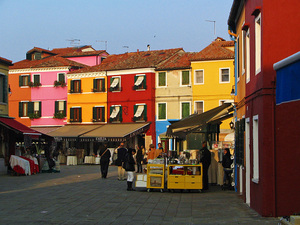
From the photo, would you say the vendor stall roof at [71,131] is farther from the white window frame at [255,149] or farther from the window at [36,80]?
the white window frame at [255,149]

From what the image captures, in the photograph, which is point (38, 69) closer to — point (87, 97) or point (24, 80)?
point (24, 80)

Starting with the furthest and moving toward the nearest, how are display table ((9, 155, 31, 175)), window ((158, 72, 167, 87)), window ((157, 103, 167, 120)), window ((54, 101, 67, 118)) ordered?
window ((54, 101, 67, 118)) → window ((158, 72, 167, 87)) → window ((157, 103, 167, 120)) → display table ((9, 155, 31, 175))

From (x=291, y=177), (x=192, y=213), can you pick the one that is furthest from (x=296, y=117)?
(x=192, y=213)

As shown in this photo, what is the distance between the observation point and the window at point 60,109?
179 ft

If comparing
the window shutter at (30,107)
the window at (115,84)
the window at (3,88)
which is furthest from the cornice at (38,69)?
the window at (3,88)

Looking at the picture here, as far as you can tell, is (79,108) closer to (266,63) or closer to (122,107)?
(122,107)

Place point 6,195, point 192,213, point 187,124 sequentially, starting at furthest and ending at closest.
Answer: point 187,124 < point 6,195 < point 192,213

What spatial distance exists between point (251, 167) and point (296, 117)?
2.65 metres

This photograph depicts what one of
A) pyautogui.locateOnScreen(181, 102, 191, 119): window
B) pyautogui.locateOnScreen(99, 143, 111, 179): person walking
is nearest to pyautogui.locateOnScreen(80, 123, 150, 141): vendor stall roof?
pyautogui.locateOnScreen(181, 102, 191, 119): window

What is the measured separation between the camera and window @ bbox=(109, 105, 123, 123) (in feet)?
168

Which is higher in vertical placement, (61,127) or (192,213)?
(61,127)

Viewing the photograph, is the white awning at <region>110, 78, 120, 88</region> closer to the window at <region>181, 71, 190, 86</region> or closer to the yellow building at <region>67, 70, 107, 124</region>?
the yellow building at <region>67, 70, 107, 124</region>

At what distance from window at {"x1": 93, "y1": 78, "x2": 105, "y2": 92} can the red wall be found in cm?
58

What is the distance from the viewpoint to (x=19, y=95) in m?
56.4
